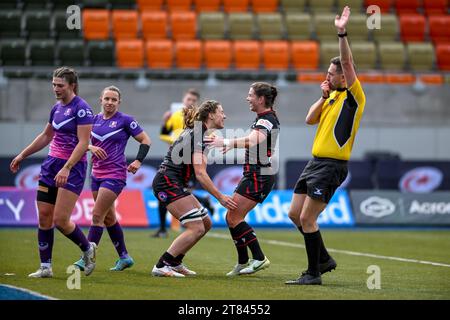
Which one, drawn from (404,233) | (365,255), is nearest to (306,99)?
(404,233)

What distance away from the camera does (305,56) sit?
2552 centimetres

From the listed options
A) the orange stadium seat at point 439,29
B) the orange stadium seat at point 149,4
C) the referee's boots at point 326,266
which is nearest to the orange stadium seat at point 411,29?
the orange stadium seat at point 439,29

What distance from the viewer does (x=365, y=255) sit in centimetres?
1392

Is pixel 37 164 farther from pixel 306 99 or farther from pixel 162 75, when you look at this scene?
pixel 306 99

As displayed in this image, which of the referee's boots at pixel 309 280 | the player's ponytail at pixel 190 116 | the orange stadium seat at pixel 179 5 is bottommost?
the referee's boots at pixel 309 280

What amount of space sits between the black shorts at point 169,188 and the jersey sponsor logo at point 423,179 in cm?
1221

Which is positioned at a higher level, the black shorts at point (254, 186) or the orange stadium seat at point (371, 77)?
the orange stadium seat at point (371, 77)

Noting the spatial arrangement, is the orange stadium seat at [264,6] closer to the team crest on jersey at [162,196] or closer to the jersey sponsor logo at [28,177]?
the jersey sponsor logo at [28,177]

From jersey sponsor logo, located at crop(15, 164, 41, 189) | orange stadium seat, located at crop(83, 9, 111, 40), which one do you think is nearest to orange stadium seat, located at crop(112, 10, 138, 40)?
orange stadium seat, located at crop(83, 9, 111, 40)

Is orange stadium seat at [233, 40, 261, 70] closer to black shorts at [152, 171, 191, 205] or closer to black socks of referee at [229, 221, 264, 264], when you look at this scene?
black socks of referee at [229, 221, 264, 264]

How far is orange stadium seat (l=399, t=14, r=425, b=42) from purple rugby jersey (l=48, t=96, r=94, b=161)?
A: 19.1 m

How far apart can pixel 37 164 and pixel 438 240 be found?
898 cm

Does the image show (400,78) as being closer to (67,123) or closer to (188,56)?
(188,56)

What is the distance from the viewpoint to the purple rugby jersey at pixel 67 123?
993 cm
